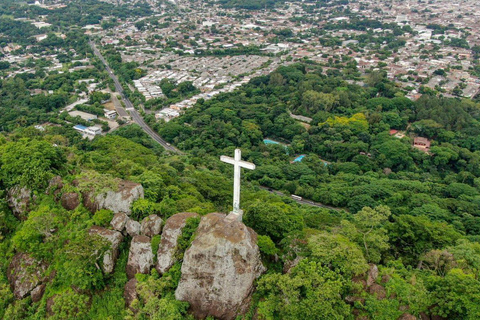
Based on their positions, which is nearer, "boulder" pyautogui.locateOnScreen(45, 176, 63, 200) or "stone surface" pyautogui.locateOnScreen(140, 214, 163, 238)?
"stone surface" pyautogui.locateOnScreen(140, 214, 163, 238)

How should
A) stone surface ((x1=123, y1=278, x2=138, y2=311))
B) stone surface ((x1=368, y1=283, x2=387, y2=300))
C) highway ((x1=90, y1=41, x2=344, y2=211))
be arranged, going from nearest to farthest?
stone surface ((x1=368, y1=283, x2=387, y2=300)), stone surface ((x1=123, y1=278, x2=138, y2=311)), highway ((x1=90, y1=41, x2=344, y2=211))

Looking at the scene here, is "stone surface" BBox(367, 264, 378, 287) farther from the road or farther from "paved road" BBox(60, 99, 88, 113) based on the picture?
"paved road" BBox(60, 99, 88, 113)

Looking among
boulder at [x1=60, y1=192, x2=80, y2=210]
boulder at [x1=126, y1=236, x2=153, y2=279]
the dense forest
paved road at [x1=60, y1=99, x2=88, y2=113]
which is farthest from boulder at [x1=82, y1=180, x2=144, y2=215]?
paved road at [x1=60, y1=99, x2=88, y2=113]

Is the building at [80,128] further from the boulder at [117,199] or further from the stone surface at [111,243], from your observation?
the stone surface at [111,243]

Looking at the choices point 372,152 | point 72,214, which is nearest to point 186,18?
point 372,152

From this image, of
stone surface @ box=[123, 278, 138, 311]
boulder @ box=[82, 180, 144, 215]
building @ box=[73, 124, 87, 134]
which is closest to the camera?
stone surface @ box=[123, 278, 138, 311]

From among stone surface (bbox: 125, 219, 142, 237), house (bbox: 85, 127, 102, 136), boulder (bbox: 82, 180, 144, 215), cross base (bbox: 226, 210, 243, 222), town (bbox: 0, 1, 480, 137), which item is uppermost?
cross base (bbox: 226, 210, 243, 222)

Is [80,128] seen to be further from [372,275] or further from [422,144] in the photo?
[422,144]
